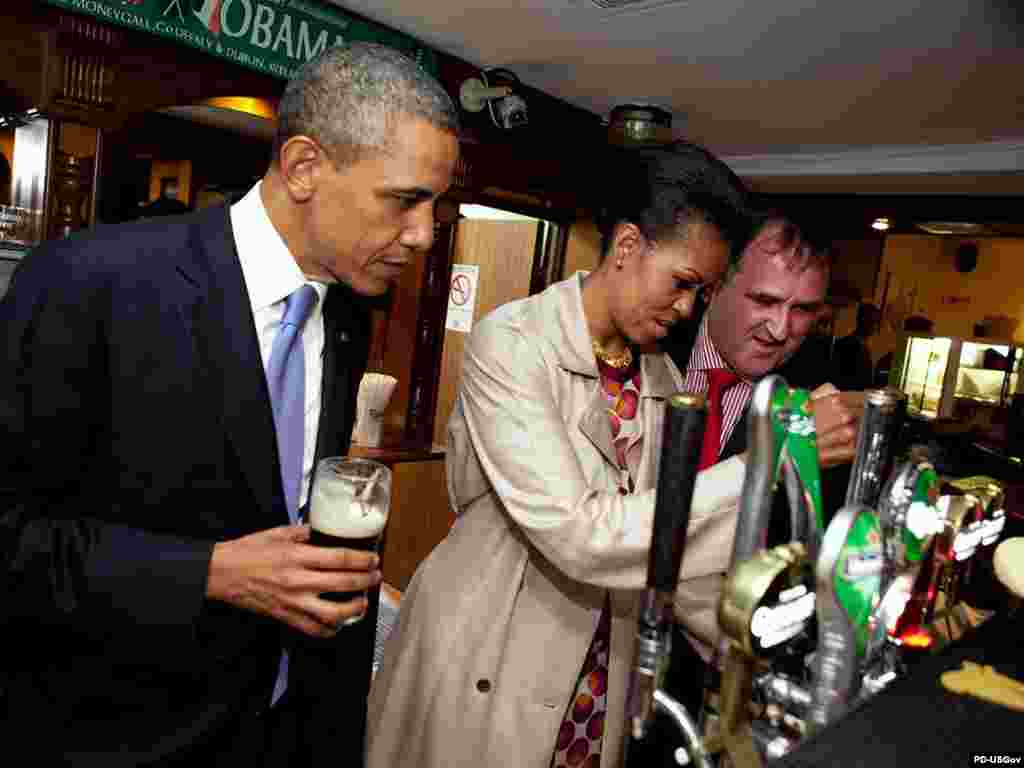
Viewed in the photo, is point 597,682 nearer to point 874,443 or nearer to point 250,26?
point 874,443

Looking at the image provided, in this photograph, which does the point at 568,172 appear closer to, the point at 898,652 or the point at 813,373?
the point at 813,373

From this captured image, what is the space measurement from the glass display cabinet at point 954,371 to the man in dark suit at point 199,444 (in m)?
7.72

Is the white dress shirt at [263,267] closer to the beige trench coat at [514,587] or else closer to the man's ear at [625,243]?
the beige trench coat at [514,587]

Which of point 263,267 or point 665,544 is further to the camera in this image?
point 263,267

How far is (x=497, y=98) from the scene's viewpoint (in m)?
4.95

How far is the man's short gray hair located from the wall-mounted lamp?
360cm

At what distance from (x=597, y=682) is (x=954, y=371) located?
25.4ft

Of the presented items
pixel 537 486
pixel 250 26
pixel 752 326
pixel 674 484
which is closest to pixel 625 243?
pixel 752 326

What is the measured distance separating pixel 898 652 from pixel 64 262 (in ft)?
4.19

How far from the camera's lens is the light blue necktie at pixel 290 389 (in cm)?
132

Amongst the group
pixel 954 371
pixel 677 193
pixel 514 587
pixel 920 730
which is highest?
pixel 677 193

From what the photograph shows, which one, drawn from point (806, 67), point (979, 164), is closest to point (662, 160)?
point (806, 67)

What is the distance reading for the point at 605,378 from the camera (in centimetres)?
174

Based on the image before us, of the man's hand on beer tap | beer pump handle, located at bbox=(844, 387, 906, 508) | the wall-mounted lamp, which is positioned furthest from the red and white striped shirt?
the wall-mounted lamp
